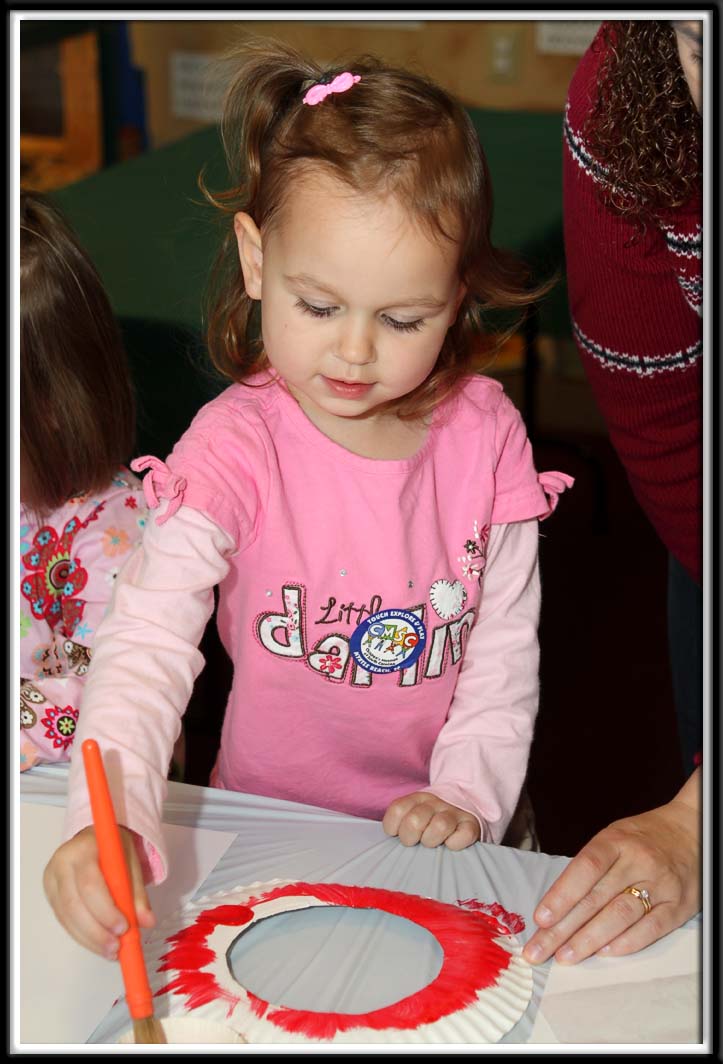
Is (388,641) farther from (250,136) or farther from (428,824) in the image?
(250,136)

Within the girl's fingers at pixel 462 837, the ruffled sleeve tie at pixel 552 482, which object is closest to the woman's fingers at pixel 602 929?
the girl's fingers at pixel 462 837

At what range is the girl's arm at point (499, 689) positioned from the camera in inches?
42.6

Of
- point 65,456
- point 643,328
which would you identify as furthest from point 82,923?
point 643,328

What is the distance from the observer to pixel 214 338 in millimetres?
1146

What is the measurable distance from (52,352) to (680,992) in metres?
0.84

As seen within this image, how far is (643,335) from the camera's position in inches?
47.6

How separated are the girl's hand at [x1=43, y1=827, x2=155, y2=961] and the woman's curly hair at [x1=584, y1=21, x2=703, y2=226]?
0.70 meters

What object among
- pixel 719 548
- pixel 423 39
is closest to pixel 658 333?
pixel 719 548

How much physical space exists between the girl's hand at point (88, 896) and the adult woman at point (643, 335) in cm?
26

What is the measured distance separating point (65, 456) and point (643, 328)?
0.58 m

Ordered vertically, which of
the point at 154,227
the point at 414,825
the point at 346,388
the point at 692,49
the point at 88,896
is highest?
the point at 692,49

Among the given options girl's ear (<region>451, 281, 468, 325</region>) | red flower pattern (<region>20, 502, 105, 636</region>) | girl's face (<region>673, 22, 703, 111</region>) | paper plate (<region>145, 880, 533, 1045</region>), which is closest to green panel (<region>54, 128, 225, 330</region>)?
red flower pattern (<region>20, 502, 105, 636</region>)

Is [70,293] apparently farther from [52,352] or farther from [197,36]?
[197,36]

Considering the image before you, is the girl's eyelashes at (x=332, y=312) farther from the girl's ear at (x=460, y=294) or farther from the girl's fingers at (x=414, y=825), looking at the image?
the girl's fingers at (x=414, y=825)
